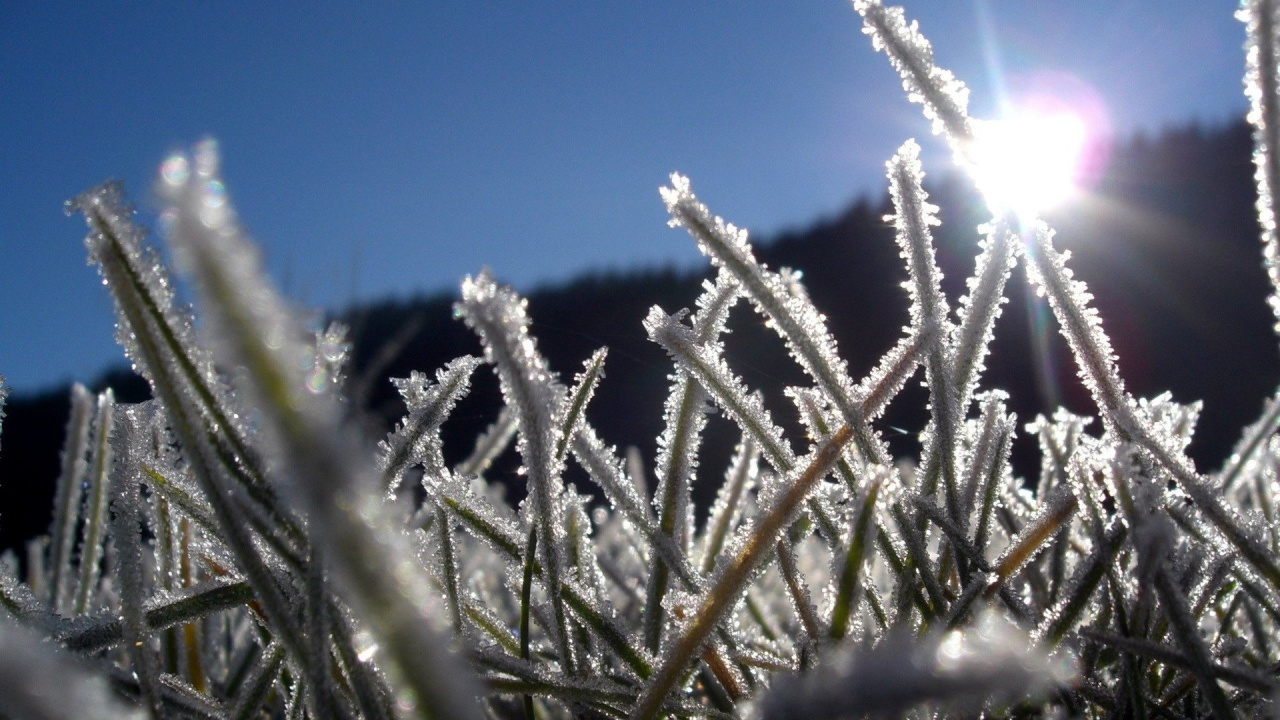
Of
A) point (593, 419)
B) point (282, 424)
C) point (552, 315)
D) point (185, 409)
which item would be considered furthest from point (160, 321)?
point (552, 315)

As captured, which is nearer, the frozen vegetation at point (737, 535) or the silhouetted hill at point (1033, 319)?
the frozen vegetation at point (737, 535)

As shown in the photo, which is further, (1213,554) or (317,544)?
(1213,554)

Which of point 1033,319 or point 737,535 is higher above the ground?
point 1033,319

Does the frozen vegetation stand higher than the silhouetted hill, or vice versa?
the silhouetted hill

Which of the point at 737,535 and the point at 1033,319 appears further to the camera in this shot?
the point at 1033,319

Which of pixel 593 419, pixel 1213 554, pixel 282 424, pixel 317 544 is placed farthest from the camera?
pixel 593 419

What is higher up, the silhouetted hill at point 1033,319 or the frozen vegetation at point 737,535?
the silhouetted hill at point 1033,319

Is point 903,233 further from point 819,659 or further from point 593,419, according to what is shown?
point 593,419

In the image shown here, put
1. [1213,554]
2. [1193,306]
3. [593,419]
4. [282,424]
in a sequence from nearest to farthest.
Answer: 1. [282,424]
2. [1213,554]
3. [1193,306]
4. [593,419]
